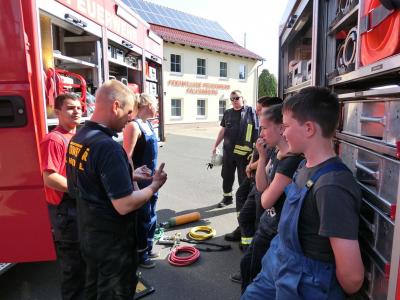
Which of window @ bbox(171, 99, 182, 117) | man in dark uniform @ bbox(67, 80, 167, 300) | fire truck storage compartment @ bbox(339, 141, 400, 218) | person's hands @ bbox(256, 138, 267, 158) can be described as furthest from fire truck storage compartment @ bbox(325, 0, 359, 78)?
window @ bbox(171, 99, 182, 117)

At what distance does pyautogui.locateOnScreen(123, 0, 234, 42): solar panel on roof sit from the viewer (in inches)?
689

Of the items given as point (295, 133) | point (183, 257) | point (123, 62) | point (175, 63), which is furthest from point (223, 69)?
point (295, 133)

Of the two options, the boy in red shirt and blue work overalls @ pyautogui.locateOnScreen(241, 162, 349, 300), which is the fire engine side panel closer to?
the boy in red shirt

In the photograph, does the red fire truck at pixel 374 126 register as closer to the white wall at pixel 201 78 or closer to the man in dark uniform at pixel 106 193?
the man in dark uniform at pixel 106 193

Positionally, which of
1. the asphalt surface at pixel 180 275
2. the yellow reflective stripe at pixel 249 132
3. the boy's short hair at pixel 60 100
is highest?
the boy's short hair at pixel 60 100

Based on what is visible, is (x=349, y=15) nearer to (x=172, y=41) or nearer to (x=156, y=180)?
(x=156, y=180)

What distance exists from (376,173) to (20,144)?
2.26 m

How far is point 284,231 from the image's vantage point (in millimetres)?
1571

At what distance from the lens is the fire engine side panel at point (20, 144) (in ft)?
7.67

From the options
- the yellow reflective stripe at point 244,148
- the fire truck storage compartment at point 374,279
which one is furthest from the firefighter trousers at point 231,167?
the fire truck storage compartment at point 374,279

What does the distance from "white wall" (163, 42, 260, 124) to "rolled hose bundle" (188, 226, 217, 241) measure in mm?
15081

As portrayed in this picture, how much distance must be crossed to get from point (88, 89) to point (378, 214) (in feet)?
11.8

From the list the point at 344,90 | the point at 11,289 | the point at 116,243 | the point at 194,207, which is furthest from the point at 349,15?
the point at 194,207

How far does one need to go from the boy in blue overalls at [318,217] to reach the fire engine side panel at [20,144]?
5.90 feet
